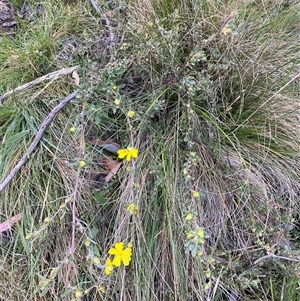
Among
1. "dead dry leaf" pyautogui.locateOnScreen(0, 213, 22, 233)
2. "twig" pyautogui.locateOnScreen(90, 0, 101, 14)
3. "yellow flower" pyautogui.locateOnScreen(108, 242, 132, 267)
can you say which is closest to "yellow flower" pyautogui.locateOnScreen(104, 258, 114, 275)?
"yellow flower" pyautogui.locateOnScreen(108, 242, 132, 267)

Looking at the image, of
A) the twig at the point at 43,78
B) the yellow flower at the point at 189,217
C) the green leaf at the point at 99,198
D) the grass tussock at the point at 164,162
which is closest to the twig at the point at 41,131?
the grass tussock at the point at 164,162

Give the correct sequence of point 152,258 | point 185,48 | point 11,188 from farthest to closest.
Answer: point 185,48
point 11,188
point 152,258

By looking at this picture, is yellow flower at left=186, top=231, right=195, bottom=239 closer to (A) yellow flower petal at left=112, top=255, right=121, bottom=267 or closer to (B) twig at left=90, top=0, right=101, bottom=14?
(A) yellow flower petal at left=112, top=255, right=121, bottom=267

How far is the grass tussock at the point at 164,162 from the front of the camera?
1.18 m

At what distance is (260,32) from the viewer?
4.76 ft

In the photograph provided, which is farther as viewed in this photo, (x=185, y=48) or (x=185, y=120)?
(x=185, y=48)

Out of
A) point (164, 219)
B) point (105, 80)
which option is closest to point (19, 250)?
point (164, 219)

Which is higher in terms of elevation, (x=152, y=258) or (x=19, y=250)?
(x=19, y=250)

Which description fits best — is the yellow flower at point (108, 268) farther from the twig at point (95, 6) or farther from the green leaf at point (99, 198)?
the twig at point (95, 6)

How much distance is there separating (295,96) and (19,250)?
1096 millimetres

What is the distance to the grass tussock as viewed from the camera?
46.5 inches

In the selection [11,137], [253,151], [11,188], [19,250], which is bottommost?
[253,151]

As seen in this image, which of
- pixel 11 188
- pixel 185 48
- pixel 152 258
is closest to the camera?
pixel 152 258

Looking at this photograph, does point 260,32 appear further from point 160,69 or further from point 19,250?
point 19,250
